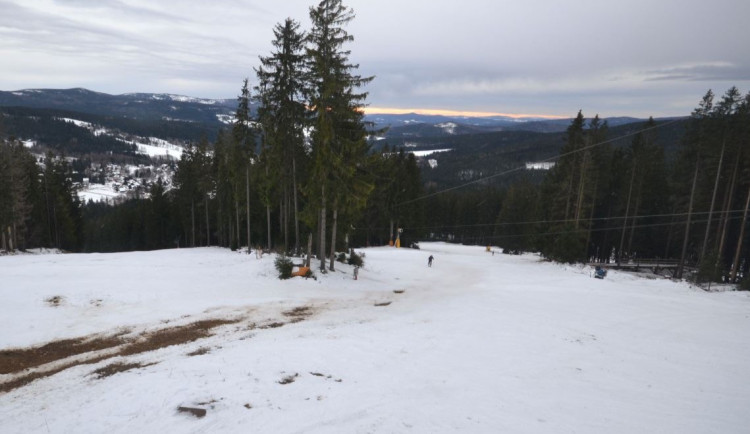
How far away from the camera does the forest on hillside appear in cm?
2219


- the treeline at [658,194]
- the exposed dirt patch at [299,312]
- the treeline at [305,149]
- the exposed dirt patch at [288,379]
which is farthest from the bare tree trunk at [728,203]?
the exposed dirt patch at [288,379]

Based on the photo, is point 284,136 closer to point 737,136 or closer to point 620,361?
point 620,361

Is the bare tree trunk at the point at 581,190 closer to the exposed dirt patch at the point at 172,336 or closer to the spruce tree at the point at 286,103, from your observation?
the spruce tree at the point at 286,103

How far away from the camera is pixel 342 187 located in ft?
72.4

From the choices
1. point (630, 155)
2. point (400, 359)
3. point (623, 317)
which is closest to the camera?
point (400, 359)

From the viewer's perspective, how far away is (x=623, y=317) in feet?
59.6

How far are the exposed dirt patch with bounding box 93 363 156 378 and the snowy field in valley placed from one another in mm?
113

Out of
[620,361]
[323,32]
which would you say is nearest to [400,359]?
[620,361]

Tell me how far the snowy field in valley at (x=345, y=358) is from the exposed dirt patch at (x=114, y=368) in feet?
0.37

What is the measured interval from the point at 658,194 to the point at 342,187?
4154 centimetres

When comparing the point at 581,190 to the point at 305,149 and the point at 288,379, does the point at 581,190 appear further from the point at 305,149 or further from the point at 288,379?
the point at 288,379

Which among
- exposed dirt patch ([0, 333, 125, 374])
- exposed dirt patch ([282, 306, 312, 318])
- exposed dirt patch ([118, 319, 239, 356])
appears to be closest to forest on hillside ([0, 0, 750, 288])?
exposed dirt patch ([282, 306, 312, 318])

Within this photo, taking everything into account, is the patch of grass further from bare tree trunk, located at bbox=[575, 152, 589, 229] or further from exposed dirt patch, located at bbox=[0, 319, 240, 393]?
bare tree trunk, located at bbox=[575, 152, 589, 229]

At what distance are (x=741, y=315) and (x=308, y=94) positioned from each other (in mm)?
26836
